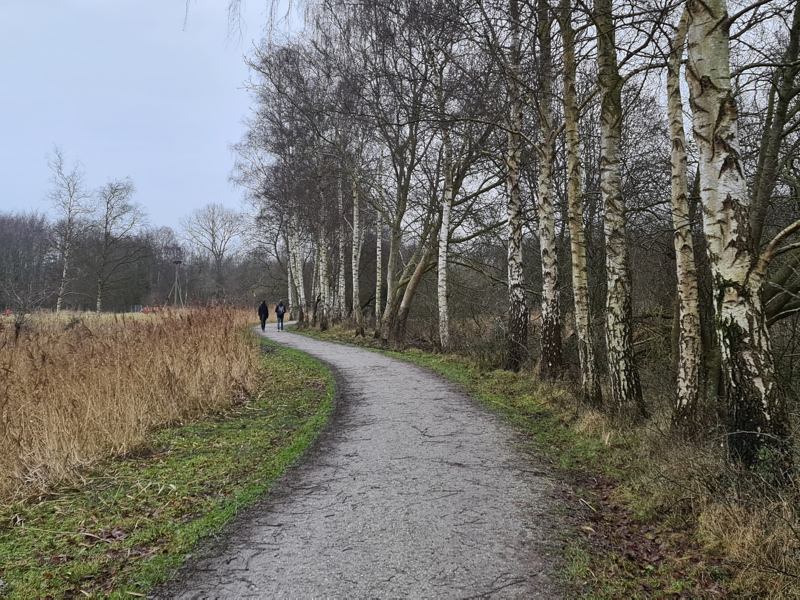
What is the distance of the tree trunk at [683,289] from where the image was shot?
5527 mm

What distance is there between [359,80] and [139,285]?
164 feet

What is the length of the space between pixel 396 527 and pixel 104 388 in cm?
486

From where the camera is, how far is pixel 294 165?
22516 mm

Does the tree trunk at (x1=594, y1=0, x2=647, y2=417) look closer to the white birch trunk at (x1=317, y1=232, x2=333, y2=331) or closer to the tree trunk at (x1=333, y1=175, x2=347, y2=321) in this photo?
the tree trunk at (x1=333, y1=175, x2=347, y2=321)

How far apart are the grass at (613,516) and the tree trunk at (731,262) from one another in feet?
2.71

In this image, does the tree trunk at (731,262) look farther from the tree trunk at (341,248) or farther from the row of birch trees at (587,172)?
the tree trunk at (341,248)

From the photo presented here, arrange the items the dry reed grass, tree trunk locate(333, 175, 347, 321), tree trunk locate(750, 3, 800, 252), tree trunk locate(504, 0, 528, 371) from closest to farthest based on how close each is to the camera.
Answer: the dry reed grass, tree trunk locate(750, 3, 800, 252), tree trunk locate(504, 0, 528, 371), tree trunk locate(333, 175, 347, 321)

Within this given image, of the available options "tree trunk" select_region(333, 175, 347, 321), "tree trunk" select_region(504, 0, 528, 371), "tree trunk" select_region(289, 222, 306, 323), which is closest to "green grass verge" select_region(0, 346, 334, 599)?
"tree trunk" select_region(504, 0, 528, 371)

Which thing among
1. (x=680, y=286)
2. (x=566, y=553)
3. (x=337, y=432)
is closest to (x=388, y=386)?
(x=337, y=432)

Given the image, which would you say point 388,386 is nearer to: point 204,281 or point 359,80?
point 359,80

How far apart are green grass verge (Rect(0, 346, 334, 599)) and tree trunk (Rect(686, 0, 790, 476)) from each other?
3.93m

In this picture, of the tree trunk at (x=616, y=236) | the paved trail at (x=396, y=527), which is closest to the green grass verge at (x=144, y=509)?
the paved trail at (x=396, y=527)

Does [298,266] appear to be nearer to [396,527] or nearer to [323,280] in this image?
[323,280]

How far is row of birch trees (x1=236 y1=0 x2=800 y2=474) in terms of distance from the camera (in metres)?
3.85
